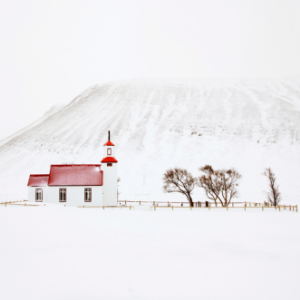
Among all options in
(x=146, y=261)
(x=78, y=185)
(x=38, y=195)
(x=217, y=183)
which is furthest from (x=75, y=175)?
(x=146, y=261)

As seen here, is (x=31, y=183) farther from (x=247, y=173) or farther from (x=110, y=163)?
(x=247, y=173)

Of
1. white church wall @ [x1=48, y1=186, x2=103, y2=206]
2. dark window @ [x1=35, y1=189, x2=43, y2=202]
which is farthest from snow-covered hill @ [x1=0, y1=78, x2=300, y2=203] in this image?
dark window @ [x1=35, y1=189, x2=43, y2=202]

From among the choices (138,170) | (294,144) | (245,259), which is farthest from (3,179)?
(245,259)

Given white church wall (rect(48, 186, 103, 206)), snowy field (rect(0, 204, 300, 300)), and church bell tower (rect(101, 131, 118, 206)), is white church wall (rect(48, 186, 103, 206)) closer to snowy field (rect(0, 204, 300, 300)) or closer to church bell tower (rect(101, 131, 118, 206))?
church bell tower (rect(101, 131, 118, 206))

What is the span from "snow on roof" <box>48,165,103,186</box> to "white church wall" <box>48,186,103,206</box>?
1.85ft

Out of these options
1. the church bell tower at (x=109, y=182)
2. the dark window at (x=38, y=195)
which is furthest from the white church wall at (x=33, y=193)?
the church bell tower at (x=109, y=182)

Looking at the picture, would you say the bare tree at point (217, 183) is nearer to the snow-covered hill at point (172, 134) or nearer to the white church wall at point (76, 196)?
the white church wall at point (76, 196)

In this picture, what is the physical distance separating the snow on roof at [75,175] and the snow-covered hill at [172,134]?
2261cm

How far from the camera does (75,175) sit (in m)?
47.6

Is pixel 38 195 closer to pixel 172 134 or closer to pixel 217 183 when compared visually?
pixel 217 183

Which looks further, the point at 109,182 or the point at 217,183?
the point at 217,183

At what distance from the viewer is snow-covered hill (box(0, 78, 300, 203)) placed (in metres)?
81.6

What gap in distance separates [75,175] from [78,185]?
1543 mm

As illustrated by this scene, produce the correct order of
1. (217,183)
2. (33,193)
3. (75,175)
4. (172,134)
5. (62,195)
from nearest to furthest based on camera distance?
(62,195) → (75,175) → (33,193) → (217,183) → (172,134)
